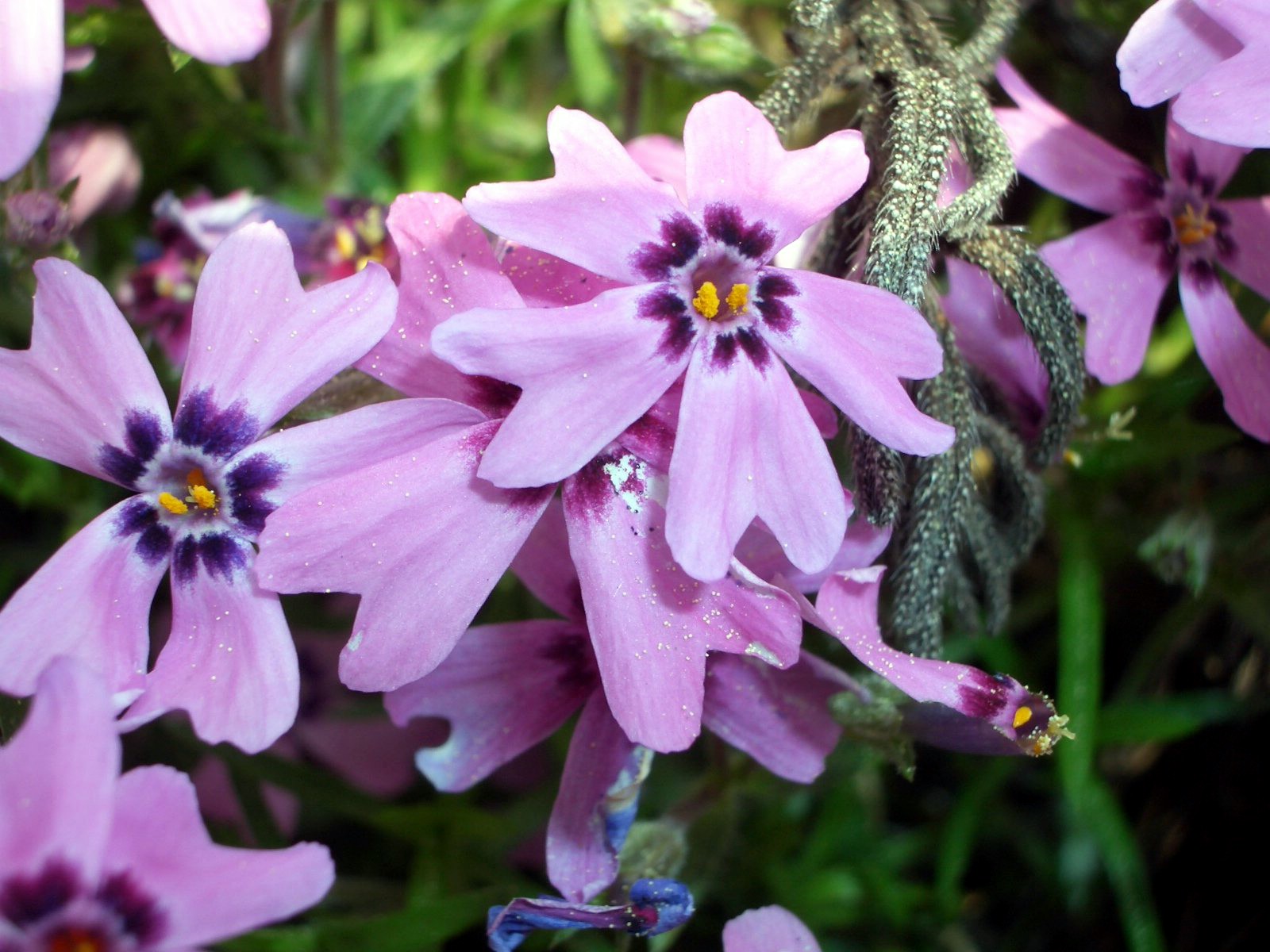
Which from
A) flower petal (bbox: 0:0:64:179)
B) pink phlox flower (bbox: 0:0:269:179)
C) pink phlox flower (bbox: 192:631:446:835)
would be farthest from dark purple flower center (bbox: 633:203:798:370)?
pink phlox flower (bbox: 192:631:446:835)

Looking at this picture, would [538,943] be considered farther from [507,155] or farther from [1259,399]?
[507,155]

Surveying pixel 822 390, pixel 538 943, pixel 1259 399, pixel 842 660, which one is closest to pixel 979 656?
pixel 842 660

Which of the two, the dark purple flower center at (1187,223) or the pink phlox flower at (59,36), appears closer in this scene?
the pink phlox flower at (59,36)

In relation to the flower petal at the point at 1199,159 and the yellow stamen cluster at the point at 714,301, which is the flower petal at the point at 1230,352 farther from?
the yellow stamen cluster at the point at 714,301

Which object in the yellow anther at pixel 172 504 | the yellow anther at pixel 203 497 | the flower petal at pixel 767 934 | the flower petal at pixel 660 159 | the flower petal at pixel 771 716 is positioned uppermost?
the flower petal at pixel 660 159

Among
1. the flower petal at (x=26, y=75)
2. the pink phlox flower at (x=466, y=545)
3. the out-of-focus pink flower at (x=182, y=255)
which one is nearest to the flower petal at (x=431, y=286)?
the pink phlox flower at (x=466, y=545)
